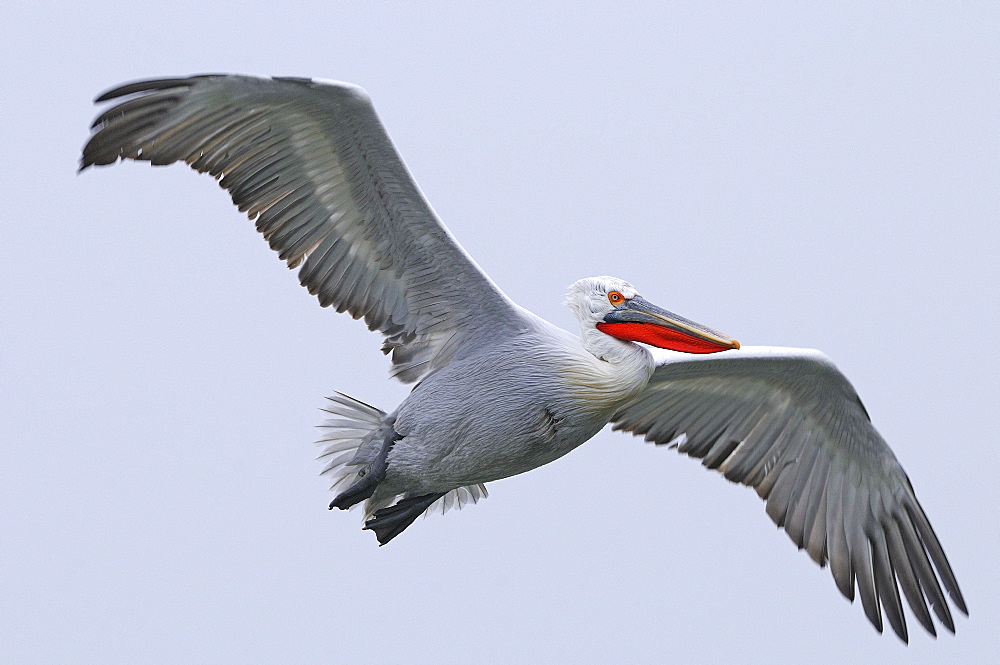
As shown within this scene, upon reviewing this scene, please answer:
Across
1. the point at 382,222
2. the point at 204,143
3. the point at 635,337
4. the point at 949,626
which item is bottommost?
the point at 949,626

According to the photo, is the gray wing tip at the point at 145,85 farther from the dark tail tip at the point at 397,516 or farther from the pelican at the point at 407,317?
the dark tail tip at the point at 397,516

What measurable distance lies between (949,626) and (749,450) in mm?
1324

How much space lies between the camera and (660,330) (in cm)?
608

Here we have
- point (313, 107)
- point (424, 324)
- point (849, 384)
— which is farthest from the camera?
point (849, 384)

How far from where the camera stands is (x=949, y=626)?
22.9 ft

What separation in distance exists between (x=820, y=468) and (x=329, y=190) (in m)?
2.97

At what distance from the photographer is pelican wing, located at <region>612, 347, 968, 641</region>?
7055 mm

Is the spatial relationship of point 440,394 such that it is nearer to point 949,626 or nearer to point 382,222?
point 382,222

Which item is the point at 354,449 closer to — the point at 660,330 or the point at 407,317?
the point at 407,317

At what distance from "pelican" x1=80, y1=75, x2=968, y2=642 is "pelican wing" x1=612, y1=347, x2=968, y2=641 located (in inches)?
3.8

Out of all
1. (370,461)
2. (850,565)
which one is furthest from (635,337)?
(850,565)

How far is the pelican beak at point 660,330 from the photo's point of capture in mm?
6051

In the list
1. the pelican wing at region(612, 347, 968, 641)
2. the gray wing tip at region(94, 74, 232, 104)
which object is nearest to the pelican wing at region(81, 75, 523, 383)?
the gray wing tip at region(94, 74, 232, 104)

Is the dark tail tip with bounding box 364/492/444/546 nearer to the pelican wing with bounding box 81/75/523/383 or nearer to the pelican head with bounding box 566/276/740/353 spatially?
the pelican wing with bounding box 81/75/523/383
